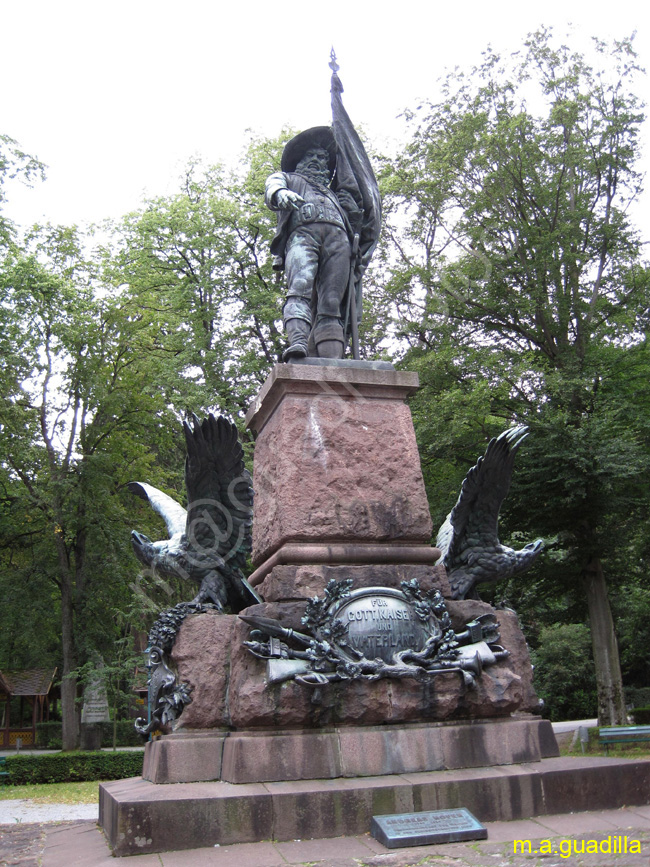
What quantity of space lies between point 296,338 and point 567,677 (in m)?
21.7

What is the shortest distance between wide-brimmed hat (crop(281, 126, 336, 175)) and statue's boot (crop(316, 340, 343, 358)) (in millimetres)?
1648

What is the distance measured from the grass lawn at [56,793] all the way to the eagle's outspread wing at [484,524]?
23.7 ft

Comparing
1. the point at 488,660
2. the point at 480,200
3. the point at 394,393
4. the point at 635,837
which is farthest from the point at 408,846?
the point at 480,200

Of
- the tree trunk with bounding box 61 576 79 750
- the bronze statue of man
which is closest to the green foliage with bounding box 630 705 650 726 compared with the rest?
the tree trunk with bounding box 61 576 79 750

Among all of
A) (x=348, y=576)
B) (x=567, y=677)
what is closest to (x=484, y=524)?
(x=348, y=576)

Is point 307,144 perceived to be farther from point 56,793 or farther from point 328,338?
point 56,793

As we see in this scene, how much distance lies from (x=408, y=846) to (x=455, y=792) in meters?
0.51

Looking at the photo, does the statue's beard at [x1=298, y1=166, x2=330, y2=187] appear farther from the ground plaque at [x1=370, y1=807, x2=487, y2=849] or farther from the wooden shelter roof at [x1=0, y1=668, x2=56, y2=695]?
the wooden shelter roof at [x1=0, y1=668, x2=56, y2=695]

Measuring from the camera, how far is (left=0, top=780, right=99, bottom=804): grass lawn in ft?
37.4

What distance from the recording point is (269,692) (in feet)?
15.4

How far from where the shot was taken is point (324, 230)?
657 cm

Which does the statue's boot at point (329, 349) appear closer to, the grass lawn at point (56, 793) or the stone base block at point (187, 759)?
the stone base block at point (187, 759)

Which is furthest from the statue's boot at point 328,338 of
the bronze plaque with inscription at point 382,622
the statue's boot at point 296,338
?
the bronze plaque with inscription at point 382,622

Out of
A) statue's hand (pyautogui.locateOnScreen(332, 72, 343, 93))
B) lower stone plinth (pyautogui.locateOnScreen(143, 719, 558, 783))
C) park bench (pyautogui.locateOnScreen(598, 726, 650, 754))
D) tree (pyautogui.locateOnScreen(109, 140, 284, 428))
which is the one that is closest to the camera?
lower stone plinth (pyautogui.locateOnScreen(143, 719, 558, 783))
